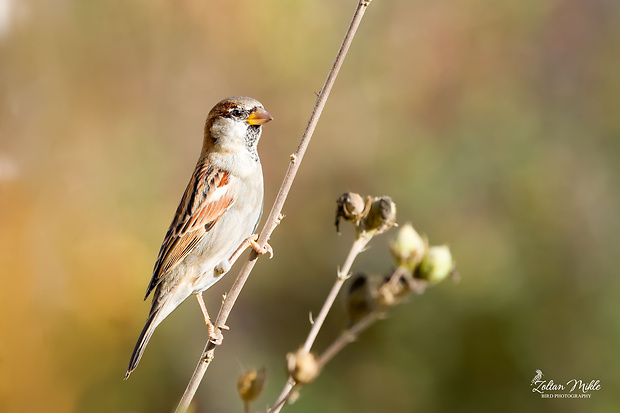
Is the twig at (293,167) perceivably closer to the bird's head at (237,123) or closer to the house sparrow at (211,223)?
the house sparrow at (211,223)

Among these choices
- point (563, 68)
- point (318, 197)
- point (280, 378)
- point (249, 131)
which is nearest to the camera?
point (249, 131)

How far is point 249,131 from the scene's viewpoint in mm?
2248

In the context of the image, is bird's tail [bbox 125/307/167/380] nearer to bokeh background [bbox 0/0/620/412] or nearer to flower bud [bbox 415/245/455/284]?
bokeh background [bbox 0/0/620/412]

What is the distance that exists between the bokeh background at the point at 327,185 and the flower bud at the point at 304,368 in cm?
180

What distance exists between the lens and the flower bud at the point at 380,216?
120 centimetres

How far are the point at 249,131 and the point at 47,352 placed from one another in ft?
5.04

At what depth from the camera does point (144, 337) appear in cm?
196

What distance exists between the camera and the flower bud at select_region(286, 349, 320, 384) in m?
0.93

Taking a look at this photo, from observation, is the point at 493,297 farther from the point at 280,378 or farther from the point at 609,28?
the point at 609,28

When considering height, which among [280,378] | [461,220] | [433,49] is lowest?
[280,378]

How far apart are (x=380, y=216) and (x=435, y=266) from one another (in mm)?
188

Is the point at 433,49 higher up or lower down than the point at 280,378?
higher up

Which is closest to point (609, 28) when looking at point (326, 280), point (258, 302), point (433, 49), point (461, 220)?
point (433, 49)

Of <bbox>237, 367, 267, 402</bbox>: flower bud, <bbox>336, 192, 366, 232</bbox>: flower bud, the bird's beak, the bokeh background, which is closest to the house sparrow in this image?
the bird's beak
